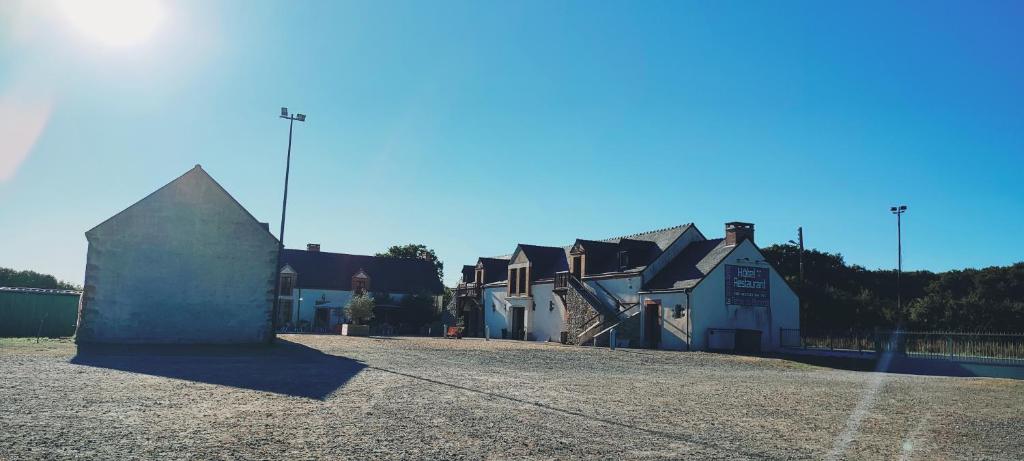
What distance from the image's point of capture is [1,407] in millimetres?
9609

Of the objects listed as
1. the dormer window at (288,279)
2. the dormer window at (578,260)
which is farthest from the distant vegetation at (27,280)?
the dormer window at (578,260)

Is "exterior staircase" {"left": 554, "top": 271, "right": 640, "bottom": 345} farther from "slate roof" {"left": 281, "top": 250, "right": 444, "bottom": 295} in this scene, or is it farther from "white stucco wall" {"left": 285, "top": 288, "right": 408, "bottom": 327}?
"white stucco wall" {"left": 285, "top": 288, "right": 408, "bottom": 327}

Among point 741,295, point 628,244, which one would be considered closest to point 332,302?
point 628,244

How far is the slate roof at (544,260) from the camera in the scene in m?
48.8

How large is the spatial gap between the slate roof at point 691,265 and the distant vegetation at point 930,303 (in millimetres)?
6949

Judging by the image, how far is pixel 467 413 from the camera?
10.4 meters

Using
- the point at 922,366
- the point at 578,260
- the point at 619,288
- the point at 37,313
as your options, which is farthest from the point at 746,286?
the point at 37,313

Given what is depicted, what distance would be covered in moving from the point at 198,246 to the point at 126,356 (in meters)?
8.95

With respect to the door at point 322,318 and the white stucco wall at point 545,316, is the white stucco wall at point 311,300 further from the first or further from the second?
the white stucco wall at point 545,316

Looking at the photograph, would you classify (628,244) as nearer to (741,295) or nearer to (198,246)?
(741,295)

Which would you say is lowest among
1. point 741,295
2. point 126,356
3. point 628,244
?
point 126,356

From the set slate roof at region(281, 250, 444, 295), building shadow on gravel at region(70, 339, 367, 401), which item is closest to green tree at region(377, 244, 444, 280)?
slate roof at region(281, 250, 444, 295)

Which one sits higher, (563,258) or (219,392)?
(563,258)

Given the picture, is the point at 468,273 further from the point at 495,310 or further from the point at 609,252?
the point at 609,252
